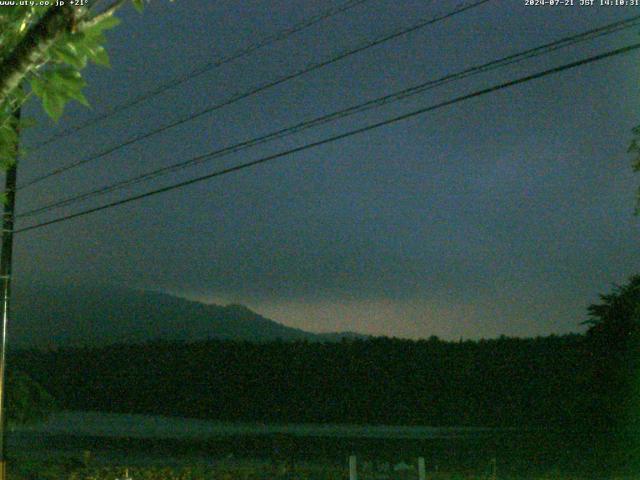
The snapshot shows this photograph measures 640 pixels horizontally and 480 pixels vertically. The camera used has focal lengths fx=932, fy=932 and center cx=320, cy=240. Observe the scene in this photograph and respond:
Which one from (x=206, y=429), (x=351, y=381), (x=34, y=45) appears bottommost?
(x=206, y=429)

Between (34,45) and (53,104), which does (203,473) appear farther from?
(34,45)

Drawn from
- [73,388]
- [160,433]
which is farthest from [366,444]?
[73,388]

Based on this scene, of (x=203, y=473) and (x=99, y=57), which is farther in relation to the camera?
(x=203, y=473)

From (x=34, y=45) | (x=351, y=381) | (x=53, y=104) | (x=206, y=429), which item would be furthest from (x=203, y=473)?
(x=351, y=381)

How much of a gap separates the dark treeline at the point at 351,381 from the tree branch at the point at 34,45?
2202 cm

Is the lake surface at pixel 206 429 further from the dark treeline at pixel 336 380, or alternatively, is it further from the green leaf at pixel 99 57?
the green leaf at pixel 99 57

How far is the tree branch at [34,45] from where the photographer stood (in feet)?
14.4

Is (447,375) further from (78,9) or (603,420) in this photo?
(78,9)

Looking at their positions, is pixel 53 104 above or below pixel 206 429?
below

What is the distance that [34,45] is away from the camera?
14.7 ft

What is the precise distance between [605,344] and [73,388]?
30.3m

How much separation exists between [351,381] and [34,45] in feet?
113

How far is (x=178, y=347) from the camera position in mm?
42406

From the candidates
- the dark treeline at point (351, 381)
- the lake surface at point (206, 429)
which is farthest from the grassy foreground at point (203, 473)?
the dark treeline at point (351, 381)
